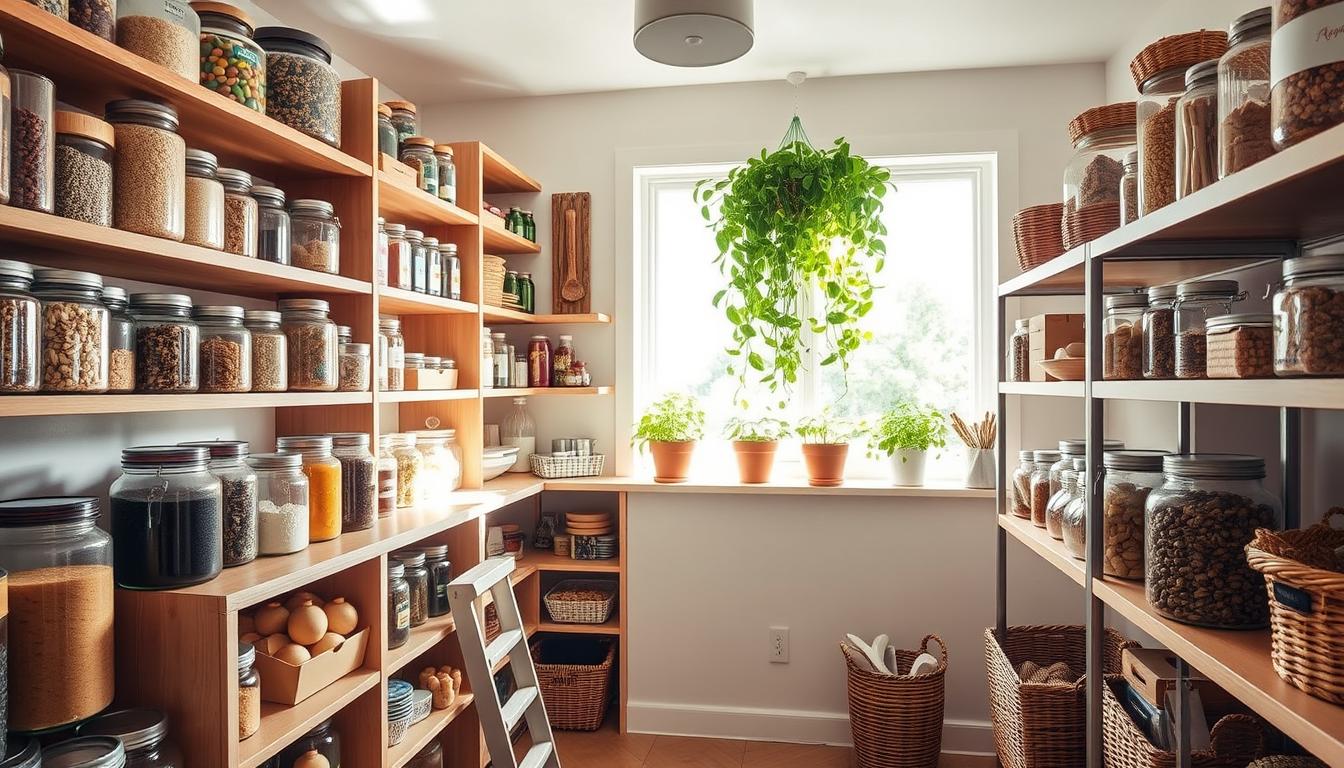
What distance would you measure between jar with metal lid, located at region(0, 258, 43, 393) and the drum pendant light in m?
1.52

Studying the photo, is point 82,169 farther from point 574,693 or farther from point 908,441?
point 908,441

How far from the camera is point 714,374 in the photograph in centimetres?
342

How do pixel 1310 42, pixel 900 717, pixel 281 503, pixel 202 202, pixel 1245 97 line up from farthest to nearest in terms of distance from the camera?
1. pixel 900 717
2. pixel 281 503
3. pixel 202 202
4. pixel 1245 97
5. pixel 1310 42

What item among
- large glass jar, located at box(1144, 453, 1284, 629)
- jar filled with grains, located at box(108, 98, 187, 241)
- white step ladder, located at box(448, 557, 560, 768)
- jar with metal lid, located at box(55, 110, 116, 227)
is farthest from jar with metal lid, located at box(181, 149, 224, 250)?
large glass jar, located at box(1144, 453, 1284, 629)

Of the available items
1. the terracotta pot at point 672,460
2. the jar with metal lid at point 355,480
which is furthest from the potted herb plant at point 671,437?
the jar with metal lid at point 355,480

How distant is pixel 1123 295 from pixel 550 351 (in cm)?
218

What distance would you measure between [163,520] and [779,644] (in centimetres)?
216

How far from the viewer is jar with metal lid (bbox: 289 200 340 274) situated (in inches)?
77.8

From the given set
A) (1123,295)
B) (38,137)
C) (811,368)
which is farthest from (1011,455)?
(38,137)

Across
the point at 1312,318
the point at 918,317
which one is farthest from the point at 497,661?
the point at 918,317

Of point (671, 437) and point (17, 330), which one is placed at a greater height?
point (17, 330)

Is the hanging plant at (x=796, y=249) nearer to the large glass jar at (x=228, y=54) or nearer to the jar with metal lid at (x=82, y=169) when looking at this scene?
the large glass jar at (x=228, y=54)

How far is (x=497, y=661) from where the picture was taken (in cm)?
225

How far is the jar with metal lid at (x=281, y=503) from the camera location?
178 centimetres
